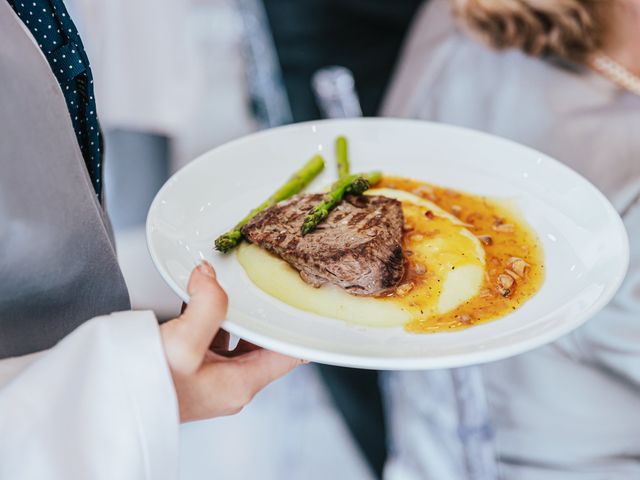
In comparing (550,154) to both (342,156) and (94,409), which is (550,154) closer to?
(342,156)

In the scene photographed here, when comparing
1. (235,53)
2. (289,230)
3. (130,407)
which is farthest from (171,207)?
(235,53)

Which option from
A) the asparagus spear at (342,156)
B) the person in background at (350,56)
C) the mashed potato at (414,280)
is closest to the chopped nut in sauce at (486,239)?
the mashed potato at (414,280)

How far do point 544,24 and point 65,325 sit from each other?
1.43 m

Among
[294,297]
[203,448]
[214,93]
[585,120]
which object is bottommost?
[203,448]

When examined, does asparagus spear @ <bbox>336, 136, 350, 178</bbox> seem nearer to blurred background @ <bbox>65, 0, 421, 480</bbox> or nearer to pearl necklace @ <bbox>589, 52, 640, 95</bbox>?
pearl necklace @ <bbox>589, 52, 640, 95</bbox>

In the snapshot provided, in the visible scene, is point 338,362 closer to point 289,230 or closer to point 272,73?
point 289,230

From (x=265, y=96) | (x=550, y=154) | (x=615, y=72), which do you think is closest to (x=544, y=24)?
(x=615, y=72)

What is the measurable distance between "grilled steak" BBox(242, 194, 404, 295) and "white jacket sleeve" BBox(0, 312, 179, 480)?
262mm

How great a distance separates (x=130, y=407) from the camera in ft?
2.35

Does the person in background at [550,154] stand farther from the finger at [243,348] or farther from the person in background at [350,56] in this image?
the finger at [243,348]

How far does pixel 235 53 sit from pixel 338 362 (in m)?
2.64

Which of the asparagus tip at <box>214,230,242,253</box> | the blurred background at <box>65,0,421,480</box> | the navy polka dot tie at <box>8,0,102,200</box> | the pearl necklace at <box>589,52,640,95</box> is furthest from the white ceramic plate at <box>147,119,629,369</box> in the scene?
the blurred background at <box>65,0,421,480</box>

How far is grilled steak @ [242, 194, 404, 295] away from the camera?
906mm

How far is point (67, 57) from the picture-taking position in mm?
796
